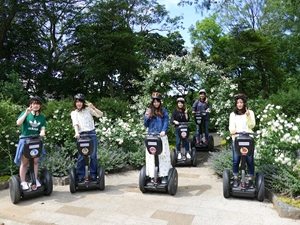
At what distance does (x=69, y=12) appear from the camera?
46.5 ft

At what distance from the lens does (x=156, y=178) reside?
13.9 feet

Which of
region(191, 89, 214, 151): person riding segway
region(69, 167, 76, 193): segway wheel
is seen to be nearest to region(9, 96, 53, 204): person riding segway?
region(69, 167, 76, 193): segway wheel

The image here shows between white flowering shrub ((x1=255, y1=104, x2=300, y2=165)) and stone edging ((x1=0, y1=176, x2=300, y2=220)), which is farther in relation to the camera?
white flowering shrub ((x1=255, y1=104, x2=300, y2=165))

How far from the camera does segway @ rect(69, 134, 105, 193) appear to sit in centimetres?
423

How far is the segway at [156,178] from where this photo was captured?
4.09 metres

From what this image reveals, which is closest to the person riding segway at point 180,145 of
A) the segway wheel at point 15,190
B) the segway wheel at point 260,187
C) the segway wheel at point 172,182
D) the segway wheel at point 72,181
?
the segway wheel at point 172,182

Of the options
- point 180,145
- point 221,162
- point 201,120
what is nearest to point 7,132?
point 180,145

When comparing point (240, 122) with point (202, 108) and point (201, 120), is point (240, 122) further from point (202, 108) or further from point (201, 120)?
point (202, 108)

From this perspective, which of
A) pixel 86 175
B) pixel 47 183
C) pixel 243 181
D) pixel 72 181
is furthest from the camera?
pixel 86 175

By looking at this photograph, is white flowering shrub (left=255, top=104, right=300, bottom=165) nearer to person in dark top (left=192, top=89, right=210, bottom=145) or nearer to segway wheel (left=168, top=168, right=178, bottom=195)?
segway wheel (left=168, top=168, right=178, bottom=195)

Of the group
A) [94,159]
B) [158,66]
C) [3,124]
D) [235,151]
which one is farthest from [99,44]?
[235,151]

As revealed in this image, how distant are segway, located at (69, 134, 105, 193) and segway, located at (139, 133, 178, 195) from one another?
28.4 inches

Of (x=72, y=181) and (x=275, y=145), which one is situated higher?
(x=275, y=145)

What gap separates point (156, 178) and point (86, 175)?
1157 mm
